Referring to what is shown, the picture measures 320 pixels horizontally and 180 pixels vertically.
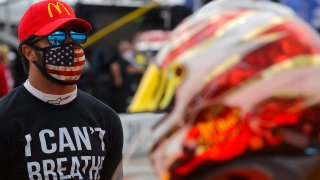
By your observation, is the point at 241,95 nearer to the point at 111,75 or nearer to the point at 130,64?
the point at 111,75

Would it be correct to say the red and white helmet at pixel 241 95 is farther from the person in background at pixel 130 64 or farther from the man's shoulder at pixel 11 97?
the person in background at pixel 130 64

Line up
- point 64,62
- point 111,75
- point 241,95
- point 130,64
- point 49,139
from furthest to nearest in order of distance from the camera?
1. point 130,64
2. point 111,75
3. point 49,139
4. point 64,62
5. point 241,95

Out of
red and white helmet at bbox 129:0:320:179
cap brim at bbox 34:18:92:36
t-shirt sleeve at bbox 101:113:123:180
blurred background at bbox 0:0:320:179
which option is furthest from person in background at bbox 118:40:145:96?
red and white helmet at bbox 129:0:320:179

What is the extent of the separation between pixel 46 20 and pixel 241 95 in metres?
1.70

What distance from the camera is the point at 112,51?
15.4 meters

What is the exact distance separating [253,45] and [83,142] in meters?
1.77

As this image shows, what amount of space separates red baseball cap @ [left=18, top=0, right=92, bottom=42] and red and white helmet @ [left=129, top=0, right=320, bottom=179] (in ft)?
5.07

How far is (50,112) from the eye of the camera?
10.5 feet

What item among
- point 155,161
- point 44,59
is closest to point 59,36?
point 44,59

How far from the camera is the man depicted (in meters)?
3.06

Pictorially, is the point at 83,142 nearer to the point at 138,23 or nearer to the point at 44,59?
the point at 44,59

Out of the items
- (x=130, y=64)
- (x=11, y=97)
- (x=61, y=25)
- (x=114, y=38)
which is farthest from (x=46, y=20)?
(x=114, y=38)

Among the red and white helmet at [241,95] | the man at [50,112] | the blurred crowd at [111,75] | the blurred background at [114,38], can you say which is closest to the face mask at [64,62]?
the man at [50,112]

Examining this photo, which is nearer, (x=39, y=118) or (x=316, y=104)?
(x=316, y=104)
